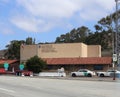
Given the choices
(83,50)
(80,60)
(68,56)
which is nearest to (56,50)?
(68,56)

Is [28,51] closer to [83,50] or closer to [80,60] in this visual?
[83,50]

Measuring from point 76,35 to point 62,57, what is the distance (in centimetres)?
6526

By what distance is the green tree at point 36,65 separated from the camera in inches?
3465

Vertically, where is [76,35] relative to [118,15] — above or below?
above

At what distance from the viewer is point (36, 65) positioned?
288ft

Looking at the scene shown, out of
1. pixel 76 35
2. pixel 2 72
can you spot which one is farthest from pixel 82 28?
pixel 2 72

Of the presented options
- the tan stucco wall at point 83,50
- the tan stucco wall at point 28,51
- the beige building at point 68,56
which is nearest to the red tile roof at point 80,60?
the beige building at point 68,56

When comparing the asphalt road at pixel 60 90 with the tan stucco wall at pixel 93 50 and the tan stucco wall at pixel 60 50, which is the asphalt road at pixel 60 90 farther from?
the tan stucco wall at pixel 93 50

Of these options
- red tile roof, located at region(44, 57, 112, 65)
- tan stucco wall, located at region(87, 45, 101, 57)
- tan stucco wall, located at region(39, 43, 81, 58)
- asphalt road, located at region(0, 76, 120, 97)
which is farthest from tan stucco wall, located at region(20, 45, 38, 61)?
asphalt road, located at region(0, 76, 120, 97)

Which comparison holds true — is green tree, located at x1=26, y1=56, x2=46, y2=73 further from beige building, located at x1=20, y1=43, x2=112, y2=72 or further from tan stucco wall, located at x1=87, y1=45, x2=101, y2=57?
tan stucco wall, located at x1=87, y1=45, x2=101, y2=57

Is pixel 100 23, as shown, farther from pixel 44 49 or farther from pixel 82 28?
pixel 82 28

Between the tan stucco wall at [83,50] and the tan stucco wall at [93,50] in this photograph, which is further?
the tan stucco wall at [93,50]

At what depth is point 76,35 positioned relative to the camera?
161 m

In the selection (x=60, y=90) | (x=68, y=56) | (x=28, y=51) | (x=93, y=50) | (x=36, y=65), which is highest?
(x=93, y=50)
